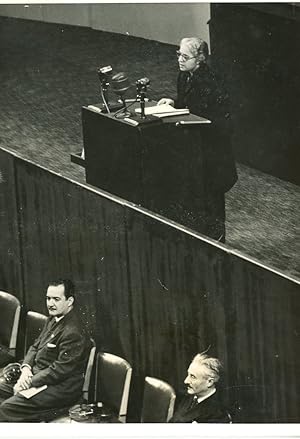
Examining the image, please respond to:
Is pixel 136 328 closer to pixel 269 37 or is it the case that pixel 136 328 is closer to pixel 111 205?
pixel 111 205

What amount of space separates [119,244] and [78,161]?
20.1 inches

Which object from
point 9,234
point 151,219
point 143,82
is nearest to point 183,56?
point 143,82

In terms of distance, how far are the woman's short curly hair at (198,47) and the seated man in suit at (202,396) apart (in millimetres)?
1448

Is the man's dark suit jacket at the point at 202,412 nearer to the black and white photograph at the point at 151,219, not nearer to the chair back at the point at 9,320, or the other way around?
the black and white photograph at the point at 151,219

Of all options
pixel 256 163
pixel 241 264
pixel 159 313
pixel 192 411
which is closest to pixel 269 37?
pixel 256 163

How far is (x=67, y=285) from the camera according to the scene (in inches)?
223

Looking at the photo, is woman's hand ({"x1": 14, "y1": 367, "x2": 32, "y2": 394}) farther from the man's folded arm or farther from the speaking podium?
the speaking podium

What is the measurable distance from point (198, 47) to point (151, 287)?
47.0 inches

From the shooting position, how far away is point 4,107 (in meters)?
5.70

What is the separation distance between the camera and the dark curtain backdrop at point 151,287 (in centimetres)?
537

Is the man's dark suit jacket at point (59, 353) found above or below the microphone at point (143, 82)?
below

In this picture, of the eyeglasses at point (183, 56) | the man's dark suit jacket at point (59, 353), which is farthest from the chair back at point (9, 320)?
the eyeglasses at point (183, 56)

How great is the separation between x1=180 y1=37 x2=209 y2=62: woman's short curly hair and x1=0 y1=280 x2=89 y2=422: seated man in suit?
1.31 meters
